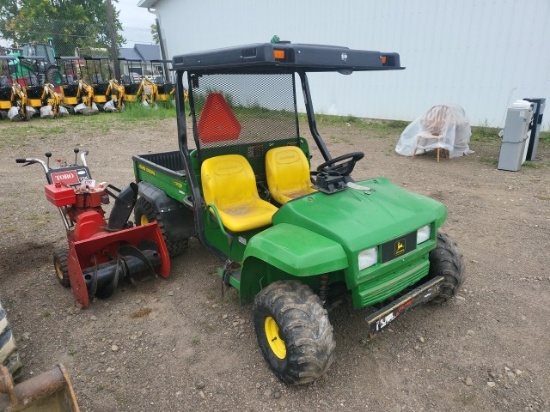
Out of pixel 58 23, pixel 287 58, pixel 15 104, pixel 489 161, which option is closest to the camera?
pixel 287 58

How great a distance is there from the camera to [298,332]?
2.19 meters

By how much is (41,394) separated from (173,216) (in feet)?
6.56

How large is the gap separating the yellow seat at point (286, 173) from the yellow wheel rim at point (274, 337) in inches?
49.5

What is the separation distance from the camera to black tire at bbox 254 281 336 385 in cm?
218

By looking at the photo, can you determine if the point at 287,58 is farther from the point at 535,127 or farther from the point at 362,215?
the point at 535,127

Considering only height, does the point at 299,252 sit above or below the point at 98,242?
above

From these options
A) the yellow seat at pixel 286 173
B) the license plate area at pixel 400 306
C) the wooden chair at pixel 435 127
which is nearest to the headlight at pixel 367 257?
the license plate area at pixel 400 306

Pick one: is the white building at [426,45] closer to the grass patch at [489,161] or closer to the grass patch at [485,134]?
the grass patch at [485,134]

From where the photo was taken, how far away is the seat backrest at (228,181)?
3.25 meters

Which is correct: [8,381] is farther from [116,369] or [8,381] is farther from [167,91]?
[167,91]

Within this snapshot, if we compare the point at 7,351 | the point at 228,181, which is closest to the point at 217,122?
the point at 228,181

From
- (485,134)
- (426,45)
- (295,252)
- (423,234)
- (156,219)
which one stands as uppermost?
(426,45)

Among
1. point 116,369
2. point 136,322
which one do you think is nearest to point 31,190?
point 136,322

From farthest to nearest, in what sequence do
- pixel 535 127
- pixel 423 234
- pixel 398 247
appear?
pixel 535 127, pixel 423 234, pixel 398 247
